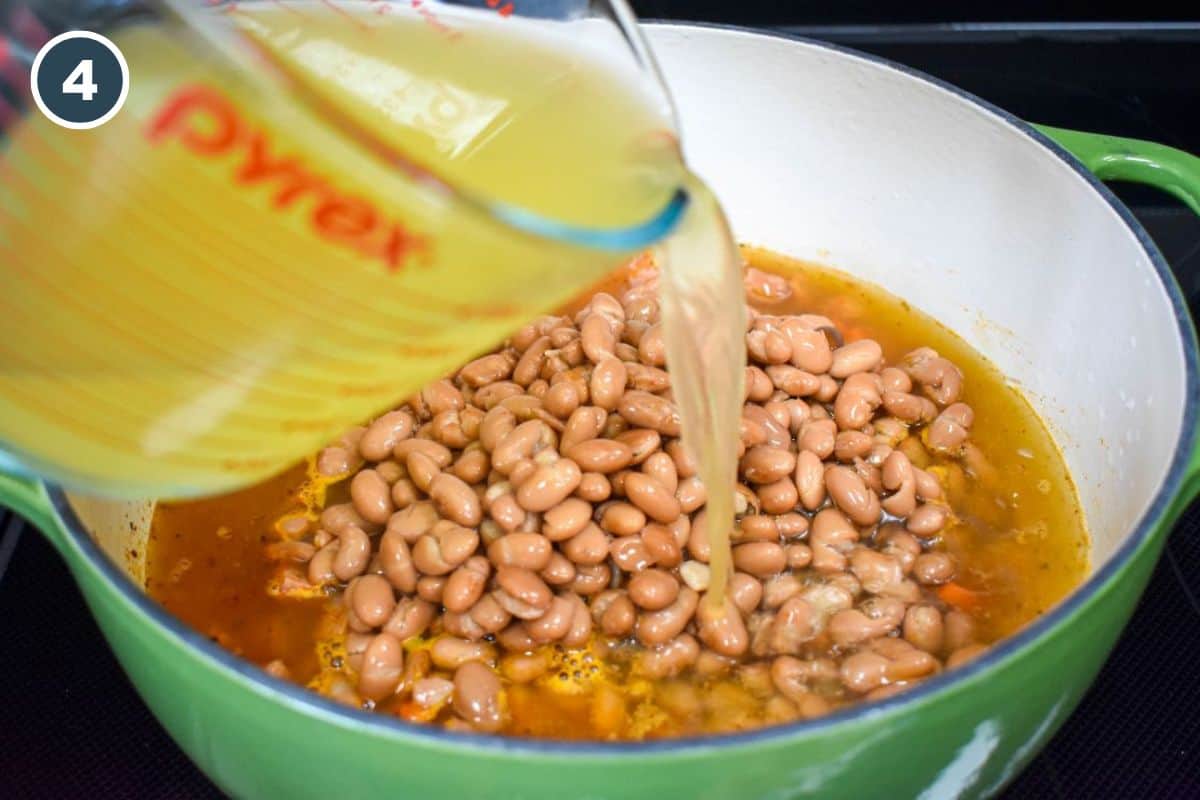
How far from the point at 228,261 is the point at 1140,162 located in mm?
618

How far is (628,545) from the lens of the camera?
2.79ft

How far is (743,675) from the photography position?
2.64ft

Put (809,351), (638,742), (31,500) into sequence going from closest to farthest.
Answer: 1. (638,742)
2. (31,500)
3. (809,351)

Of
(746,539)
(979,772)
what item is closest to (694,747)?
(979,772)

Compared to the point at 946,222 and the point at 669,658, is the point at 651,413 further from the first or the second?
the point at 946,222

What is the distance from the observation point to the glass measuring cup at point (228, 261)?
1.72 ft

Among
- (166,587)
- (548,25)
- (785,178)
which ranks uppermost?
(548,25)

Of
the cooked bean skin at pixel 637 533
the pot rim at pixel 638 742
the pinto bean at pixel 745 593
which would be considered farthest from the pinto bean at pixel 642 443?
the pot rim at pixel 638 742

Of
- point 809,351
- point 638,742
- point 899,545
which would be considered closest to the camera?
point 638,742

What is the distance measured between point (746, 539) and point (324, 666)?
29 cm

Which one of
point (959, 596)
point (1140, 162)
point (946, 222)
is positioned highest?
point (1140, 162)

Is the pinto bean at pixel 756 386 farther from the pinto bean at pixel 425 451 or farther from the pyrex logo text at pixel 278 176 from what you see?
the pyrex logo text at pixel 278 176

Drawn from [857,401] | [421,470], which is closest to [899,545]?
[857,401]

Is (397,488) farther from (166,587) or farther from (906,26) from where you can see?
(906,26)
